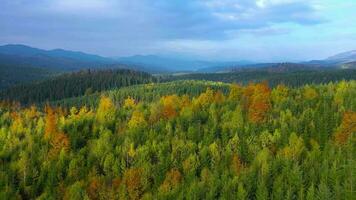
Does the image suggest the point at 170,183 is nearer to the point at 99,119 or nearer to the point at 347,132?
the point at 347,132

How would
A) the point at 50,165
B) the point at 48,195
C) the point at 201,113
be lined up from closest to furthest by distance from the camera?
the point at 48,195
the point at 50,165
the point at 201,113

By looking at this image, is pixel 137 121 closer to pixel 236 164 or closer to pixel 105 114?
pixel 105 114

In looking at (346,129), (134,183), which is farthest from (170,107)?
(134,183)

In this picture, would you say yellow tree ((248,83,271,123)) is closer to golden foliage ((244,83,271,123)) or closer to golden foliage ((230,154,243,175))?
golden foliage ((244,83,271,123))

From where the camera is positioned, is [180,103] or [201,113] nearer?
[201,113]

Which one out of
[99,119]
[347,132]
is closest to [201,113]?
[99,119]

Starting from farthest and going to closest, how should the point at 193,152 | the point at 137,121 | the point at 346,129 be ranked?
the point at 137,121, the point at 193,152, the point at 346,129

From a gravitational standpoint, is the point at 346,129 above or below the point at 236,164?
above

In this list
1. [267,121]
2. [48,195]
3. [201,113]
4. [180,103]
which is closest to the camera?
[48,195]

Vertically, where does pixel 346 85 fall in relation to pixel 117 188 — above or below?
above

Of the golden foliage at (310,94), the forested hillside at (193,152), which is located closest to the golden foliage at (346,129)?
the forested hillside at (193,152)
